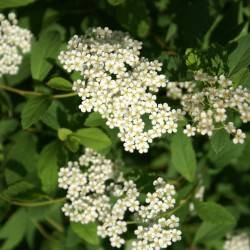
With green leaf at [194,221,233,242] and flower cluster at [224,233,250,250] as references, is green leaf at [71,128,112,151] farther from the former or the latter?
flower cluster at [224,233,250,250]

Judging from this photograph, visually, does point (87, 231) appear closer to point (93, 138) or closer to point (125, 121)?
point (93, 138)

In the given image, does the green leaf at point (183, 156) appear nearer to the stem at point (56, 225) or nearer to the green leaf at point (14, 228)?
the stem at point (56, 225)

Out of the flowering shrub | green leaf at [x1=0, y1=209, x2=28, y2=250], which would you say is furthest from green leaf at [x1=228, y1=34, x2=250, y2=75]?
green leaf at [x1=0, y1=209, x2=28, y2=250]

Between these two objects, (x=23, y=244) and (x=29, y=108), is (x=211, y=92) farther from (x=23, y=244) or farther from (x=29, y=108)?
(x=23, y=244)

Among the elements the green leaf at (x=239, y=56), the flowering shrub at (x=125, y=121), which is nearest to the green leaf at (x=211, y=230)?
the flowering shrub at (x=125, y=121)

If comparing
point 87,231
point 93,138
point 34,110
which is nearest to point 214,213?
point 87,231

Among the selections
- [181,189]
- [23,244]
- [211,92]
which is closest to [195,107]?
[211,92]
